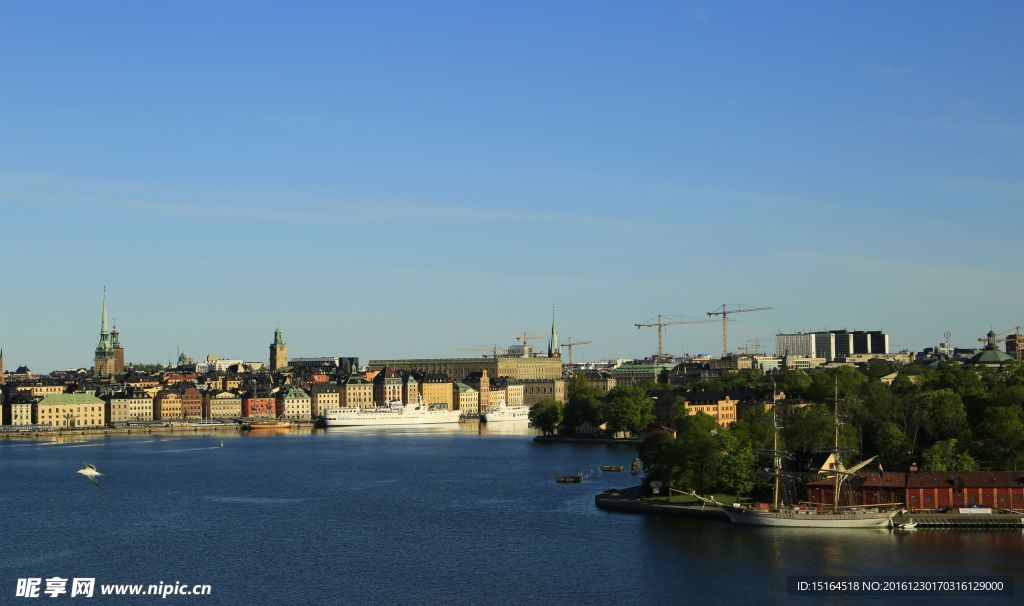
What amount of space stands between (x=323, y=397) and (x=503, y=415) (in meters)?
15.4

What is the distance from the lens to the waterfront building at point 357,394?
123750 mm

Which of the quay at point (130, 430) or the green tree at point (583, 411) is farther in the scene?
the quay at point (130, 430)

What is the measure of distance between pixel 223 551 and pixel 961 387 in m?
42.5

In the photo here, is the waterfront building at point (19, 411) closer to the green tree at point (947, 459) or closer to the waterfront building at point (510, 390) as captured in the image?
the waterfront building at point (510, 390)

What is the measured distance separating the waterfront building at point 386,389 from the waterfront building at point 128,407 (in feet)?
63.6

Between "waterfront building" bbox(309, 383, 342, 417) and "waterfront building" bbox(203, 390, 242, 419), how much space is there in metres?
6.06

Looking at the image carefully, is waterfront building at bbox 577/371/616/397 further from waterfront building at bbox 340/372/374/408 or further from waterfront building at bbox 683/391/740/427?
waterfront building at bbox 683/391/740/427

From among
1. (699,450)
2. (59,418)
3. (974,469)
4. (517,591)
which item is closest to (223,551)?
(517,591)

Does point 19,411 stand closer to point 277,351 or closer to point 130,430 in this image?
point 130,430

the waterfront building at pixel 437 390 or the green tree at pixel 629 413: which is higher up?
the waterfront building at pixel 437 390

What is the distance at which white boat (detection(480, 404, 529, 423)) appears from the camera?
389 ft

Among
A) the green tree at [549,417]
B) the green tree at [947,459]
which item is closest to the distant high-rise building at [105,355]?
the green tree at [549,417]

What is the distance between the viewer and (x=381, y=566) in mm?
34094

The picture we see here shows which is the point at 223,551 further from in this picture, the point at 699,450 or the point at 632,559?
the point at 699,450
